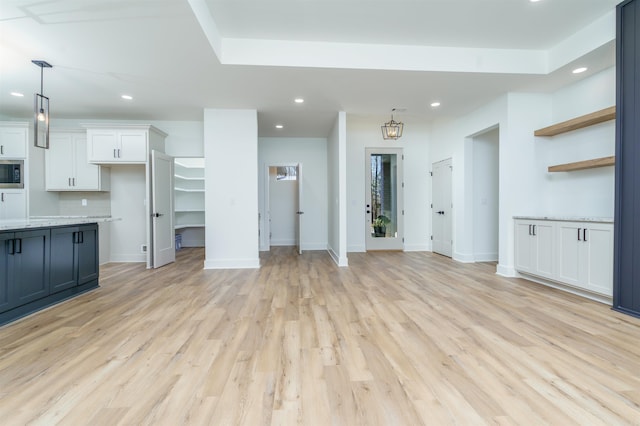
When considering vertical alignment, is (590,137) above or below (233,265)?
above

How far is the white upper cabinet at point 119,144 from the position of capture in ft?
17.0

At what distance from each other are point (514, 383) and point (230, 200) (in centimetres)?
455

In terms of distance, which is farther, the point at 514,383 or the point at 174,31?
the point at 174,31

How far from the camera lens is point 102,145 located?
5.19 meters

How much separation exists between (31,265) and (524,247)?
19.6 ft

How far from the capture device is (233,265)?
517 cm

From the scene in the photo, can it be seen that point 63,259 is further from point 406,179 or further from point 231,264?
point 406,179

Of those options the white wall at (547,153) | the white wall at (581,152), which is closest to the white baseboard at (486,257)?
the white wall at (547,153)

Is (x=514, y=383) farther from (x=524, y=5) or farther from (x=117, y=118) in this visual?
(x=117, y=118)

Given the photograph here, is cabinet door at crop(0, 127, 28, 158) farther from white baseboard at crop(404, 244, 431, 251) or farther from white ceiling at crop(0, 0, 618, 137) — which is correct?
white baseboard at crop(404, 244, 431, 251)

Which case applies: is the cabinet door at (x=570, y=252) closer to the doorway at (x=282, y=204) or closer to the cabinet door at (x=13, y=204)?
the doorway at (x=282, y=204)

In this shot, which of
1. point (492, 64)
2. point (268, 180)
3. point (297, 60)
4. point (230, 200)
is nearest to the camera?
point (297, 60)

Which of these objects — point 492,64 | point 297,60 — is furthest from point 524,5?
point 297,60

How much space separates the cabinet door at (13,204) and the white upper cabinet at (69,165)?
0.41 meters
